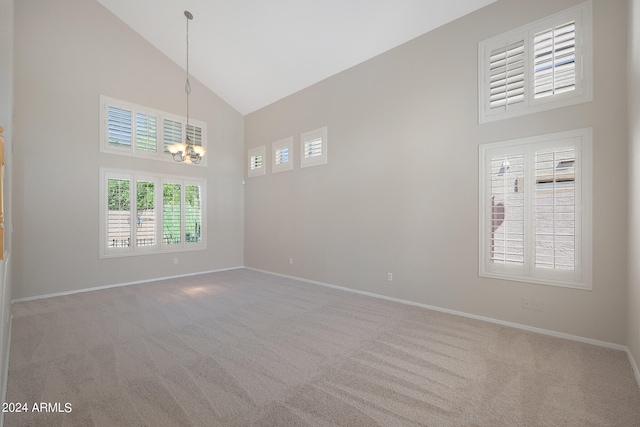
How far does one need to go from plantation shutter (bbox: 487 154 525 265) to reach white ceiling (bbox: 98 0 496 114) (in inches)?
84.5

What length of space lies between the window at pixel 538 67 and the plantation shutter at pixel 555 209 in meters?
0.61

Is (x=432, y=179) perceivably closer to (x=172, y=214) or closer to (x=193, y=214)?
(x=193, y=214)

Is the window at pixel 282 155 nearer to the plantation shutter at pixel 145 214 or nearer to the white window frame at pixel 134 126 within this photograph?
the white window frame at pixel 134 126

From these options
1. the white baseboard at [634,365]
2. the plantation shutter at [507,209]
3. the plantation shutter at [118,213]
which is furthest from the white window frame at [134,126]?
the white baseboard at [634,365]

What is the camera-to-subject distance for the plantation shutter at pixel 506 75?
134 inches

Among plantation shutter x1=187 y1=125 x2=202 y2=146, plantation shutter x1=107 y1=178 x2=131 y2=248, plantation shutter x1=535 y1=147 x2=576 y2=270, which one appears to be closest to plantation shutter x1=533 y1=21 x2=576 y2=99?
plantation shutter x1=535 y1=147 x2=576 y2=270

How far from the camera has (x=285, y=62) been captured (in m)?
5.41

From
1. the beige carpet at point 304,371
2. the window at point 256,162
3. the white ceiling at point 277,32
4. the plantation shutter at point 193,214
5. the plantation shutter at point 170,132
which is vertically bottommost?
the beige carpet at point 304,371

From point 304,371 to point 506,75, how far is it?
4070 millimetres

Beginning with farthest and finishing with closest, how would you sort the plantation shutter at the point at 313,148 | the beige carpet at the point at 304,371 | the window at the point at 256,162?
the window at the point at 256,162, the plantation shutter at the point at 313,148, the beige carpet at the point at 304,371

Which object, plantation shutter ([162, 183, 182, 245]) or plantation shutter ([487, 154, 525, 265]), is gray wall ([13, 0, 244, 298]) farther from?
plantation shutter ([487, 154, 525, 265])

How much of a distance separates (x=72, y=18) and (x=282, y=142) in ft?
13.8

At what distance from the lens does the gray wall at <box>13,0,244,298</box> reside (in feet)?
14.9

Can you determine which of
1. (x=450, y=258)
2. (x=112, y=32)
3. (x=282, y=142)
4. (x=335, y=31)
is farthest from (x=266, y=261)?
(x=112, y=32)
